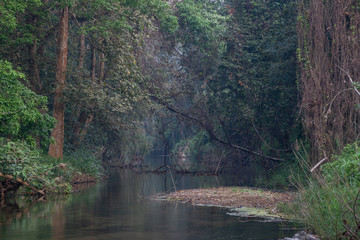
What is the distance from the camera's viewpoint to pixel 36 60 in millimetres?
20750

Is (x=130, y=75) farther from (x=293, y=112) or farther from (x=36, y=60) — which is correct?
(x=293, y=112)

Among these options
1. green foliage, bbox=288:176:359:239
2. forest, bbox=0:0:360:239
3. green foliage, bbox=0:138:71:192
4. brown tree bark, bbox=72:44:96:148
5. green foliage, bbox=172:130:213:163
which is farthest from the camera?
green foliage, bbox=172:130:213:163

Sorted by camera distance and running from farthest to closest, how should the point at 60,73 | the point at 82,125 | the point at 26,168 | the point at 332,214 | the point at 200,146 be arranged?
the point at 200,146 < the point at 82,125 < the point at 60,73 < the point at 26,168 < the point at 332,214

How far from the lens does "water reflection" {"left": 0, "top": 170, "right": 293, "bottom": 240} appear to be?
973 cm

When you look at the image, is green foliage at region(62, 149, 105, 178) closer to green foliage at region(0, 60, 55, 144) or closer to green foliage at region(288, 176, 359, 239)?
green foliage at region(0, 60, 55, 144)

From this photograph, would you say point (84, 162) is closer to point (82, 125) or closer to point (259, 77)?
point (82, 125)

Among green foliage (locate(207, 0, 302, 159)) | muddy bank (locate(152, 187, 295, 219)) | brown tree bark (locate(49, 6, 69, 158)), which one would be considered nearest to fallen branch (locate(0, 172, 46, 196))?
muddy bank (locate(152, 187, 295, 219))

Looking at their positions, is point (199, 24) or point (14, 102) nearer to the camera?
point (14, 102)

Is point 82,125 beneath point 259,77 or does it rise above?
beneath

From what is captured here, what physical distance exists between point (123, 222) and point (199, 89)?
18.0 metres

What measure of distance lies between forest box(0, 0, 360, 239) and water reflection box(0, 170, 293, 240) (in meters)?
1.30

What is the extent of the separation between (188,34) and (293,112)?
904 cm

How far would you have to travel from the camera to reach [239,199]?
588 inches

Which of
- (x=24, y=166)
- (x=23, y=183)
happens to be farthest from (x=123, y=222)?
(x=24, y=166)
